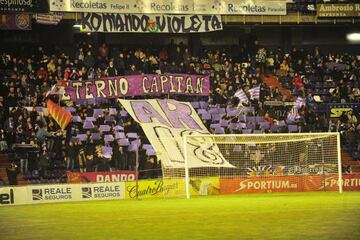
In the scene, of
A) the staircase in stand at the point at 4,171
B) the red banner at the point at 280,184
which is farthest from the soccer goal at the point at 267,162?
the staircase in stand at the point at 4,171

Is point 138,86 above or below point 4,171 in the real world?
above

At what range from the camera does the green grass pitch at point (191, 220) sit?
467 inches

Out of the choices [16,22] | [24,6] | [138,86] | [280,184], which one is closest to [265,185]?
[280,184]

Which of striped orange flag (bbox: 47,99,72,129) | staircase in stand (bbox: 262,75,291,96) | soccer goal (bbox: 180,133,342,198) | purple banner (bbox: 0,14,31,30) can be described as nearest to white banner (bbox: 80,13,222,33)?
purple banner (bbox: 0,14,31,30)

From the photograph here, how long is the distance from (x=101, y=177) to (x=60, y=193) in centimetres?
232

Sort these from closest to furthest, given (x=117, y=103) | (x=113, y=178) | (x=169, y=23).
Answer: (x=113, y=178) < (x=169, y=23) < (x=117, y=103)

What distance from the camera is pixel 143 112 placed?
27.9m

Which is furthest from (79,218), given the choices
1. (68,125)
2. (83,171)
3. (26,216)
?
(68,125)

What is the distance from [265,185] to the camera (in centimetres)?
2503

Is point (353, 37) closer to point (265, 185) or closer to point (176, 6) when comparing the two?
point (176, 6)

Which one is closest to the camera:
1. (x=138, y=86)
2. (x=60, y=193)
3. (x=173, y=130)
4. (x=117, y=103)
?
(x=60, y=193)

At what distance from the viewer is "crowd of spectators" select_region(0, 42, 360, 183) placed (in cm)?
2495

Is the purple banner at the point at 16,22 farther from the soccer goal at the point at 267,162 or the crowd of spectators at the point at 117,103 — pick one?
the soccer goal at the point at 267,162

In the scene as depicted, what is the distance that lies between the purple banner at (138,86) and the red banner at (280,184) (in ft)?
19.4
